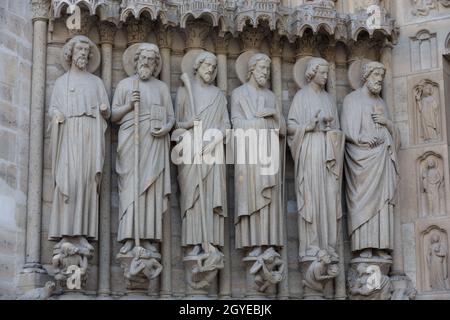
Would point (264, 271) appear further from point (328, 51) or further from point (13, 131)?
point (13, 131)

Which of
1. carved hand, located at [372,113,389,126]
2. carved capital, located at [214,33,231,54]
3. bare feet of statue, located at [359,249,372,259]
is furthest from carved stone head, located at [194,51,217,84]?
bare feet of statue, located at [359,249,372,259]

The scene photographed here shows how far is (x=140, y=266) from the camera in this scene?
11508 mm

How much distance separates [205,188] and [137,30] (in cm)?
173

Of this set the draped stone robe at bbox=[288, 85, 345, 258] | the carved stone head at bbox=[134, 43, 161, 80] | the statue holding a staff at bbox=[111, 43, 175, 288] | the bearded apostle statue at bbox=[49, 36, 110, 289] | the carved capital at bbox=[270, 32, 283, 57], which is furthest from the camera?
the carved capital at bbox=[270, 32, 283, 57]

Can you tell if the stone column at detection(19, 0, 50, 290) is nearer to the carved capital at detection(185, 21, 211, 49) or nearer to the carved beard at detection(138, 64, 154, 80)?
the carved beard at detection(138, 64, 154, 80)

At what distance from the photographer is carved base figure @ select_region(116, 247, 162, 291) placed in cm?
1152

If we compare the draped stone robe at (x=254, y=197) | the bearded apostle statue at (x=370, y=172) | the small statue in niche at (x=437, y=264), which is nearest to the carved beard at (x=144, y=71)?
the draped stone robe at (x=254, y=197)

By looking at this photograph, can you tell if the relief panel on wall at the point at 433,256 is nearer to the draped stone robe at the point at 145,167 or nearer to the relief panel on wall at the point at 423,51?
the relief panel on wall at the point at 423,51

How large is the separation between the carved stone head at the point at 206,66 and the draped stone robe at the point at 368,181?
4.77ft

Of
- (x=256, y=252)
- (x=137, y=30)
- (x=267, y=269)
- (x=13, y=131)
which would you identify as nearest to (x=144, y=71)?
(x=137, y=30)

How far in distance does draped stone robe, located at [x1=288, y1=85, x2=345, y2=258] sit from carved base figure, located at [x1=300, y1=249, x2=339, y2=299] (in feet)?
0.34

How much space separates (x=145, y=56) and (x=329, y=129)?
196 centimetres

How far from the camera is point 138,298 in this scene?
38.3 ft

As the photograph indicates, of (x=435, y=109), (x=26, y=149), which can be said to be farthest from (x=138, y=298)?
(x=435, y=109)
